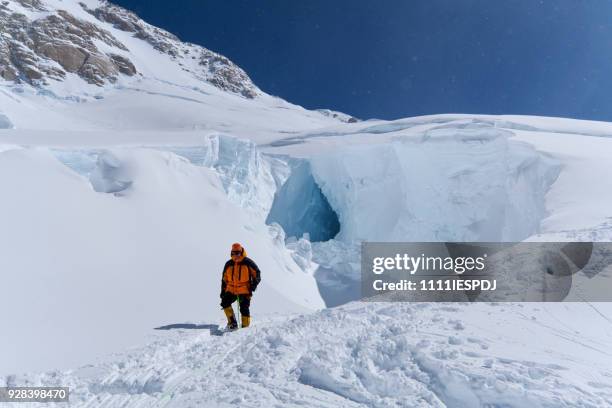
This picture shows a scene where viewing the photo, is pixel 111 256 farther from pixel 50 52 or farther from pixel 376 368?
pixel 50 52

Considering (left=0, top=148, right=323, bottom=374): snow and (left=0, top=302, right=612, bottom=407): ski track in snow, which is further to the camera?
(left=0, top=148, right=323, bottom=374): snow

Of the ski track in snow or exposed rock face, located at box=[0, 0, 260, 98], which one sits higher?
exposed rock face, located at box=[0, 0, 260, 98]

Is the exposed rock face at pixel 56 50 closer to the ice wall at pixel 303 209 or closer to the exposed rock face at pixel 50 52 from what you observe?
the exposed rock face at pixel 50 52

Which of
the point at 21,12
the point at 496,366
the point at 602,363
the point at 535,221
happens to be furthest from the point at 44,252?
the point at 21,12

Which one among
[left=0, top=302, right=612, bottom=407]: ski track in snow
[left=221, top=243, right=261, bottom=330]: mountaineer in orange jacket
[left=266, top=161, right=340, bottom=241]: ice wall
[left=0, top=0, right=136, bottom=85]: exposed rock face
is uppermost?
[left=0, top=0, right=136, bottom=85]: exposed rock face

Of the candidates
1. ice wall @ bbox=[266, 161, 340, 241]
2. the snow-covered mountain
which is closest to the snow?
the snow-covered mountain

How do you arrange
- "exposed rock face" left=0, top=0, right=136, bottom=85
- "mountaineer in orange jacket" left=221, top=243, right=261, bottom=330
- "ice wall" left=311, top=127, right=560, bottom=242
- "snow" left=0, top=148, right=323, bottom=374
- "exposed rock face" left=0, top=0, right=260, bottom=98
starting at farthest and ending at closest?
"exposed rock face" left=0, top=0, right=260, bottom=98, "exposed rock face" left=0, top=0, right=136, bottom=85, "ice wall" left=311, top=127, right=560, bottom=242, "mountaineer in orange jacket" left=221, top=243, right=261, bottom=330, "snow" left=0, top=148, right=323, bottom=374

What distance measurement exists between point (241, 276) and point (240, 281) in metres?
0.07

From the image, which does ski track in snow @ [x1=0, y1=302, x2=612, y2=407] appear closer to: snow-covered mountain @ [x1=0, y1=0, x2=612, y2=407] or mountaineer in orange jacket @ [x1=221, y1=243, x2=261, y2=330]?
snow-covered mountain @ [x1=0, y1=0, x2=612, y2=407]

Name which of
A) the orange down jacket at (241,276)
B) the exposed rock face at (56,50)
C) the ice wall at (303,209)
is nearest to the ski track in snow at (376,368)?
the orange down jacket at (241,276)

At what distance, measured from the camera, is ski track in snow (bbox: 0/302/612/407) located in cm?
296

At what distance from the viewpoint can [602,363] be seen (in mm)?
3223

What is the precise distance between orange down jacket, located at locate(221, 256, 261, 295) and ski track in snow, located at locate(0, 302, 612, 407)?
0.90 meters

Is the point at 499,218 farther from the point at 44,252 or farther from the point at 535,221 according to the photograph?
the point at 44,252
